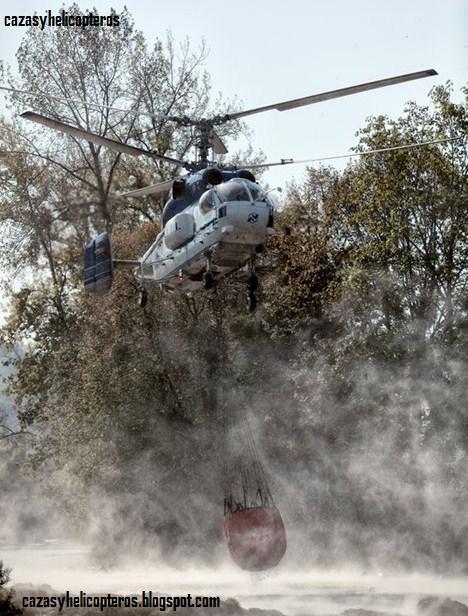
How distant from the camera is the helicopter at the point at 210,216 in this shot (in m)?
16.5

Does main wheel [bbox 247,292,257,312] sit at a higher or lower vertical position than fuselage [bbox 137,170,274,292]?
lower

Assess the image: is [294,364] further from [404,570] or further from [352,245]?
[404,570]

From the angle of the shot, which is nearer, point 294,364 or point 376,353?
point 376,353

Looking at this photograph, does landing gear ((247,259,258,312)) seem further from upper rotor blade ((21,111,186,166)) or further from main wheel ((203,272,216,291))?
upper rotor blade ((21,111,186,166))

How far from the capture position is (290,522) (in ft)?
100

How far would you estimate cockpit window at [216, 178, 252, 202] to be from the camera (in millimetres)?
16672

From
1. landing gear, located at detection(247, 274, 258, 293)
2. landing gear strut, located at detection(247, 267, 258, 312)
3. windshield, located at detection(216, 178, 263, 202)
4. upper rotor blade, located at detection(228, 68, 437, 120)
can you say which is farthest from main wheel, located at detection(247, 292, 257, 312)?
upper rotor blade, located at detection(228, 68, 437, 120)

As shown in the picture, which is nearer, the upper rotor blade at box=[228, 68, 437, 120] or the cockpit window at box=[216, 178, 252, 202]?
the upper rotor blade at box=[228, 68, 437, 120]

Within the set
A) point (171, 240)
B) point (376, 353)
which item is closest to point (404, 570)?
point (376, 353)

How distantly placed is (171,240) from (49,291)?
1995cm

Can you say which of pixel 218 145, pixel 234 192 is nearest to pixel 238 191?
pixel 234 192

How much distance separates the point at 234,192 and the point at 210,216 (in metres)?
0.63

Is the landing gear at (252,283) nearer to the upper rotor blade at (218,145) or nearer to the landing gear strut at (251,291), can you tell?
the landing gear strut at (251,291)

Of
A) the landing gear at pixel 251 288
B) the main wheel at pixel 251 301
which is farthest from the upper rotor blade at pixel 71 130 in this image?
the main wheel at pixel 251 301
